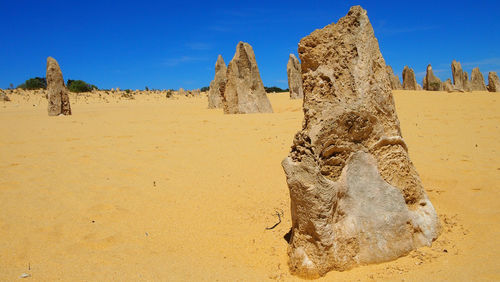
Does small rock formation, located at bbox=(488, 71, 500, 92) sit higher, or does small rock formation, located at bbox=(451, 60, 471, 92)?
small rock formation, located at bbox=(451, 60, 471, 92)

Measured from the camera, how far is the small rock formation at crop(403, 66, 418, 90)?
85.0 feet

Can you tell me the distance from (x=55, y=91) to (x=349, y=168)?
13838 millimetres

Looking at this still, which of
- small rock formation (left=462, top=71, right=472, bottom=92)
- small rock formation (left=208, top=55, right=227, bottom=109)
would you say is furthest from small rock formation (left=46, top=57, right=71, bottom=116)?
small rock formation (left=462, top=71, right=472, bottom=92)

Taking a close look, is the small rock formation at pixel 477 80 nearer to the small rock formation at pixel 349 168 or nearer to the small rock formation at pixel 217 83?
the small rock formation at pixel 217 83

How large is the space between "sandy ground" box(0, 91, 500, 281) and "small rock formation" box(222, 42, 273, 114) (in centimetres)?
496

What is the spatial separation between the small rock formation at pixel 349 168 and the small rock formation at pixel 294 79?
58.5 ft

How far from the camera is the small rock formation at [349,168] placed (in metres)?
2.47

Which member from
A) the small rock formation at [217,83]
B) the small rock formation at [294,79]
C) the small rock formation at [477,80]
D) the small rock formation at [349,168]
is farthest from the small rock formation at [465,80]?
the small rock formation at [349,168]

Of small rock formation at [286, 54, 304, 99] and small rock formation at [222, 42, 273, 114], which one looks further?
small rock formation at [286, 54, 304, 99]

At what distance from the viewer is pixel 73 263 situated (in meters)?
2.72

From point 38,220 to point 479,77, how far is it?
29.2m

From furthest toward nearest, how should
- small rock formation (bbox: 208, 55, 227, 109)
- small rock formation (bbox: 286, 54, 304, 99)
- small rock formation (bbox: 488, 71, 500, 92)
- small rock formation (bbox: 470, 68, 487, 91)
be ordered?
small rock formation (bbox: 470, 68, 487, 91), small rock formation (bbox: 286, 54, 304, 99), small rock formation (bbox: 488, 71, 500, 92), small rock formation (bbox: 208, 55, 227, 109)

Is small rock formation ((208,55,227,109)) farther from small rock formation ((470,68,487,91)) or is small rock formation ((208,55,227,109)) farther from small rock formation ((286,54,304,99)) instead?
small rock formation ((470,68,487,91))

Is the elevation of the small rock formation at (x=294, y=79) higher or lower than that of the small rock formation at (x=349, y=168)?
higher
